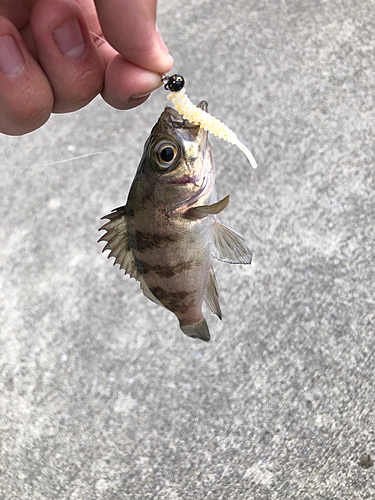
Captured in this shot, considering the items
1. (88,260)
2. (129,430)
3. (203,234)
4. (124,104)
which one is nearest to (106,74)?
(124,104)

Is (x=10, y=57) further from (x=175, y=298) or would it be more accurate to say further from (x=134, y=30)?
(x=175, y=298)

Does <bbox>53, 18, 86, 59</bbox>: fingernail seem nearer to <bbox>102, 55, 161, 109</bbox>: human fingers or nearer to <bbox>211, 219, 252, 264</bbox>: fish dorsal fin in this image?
<bbox>102, 55, 161, 109</bbox>: human fingers

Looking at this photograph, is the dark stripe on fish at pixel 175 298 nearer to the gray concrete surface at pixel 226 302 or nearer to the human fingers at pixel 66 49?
the human fingers at pixel 66 49

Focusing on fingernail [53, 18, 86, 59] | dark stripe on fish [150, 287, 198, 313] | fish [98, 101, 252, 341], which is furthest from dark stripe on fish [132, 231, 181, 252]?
fingernail [53, 18, 86, 59]

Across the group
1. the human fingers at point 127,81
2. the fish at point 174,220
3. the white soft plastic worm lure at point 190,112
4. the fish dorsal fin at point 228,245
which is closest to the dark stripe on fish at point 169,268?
Answer: the fish at point 174,220

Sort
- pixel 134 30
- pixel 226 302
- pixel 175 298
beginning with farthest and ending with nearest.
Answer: pixel 226 302 → pixel 175 298 → pixel 134 30

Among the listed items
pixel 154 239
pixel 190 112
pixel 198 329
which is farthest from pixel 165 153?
pixel 198 329

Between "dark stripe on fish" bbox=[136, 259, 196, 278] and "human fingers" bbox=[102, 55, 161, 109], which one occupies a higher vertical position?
"human fingers" bbox=[102, 55, 161, 109]
